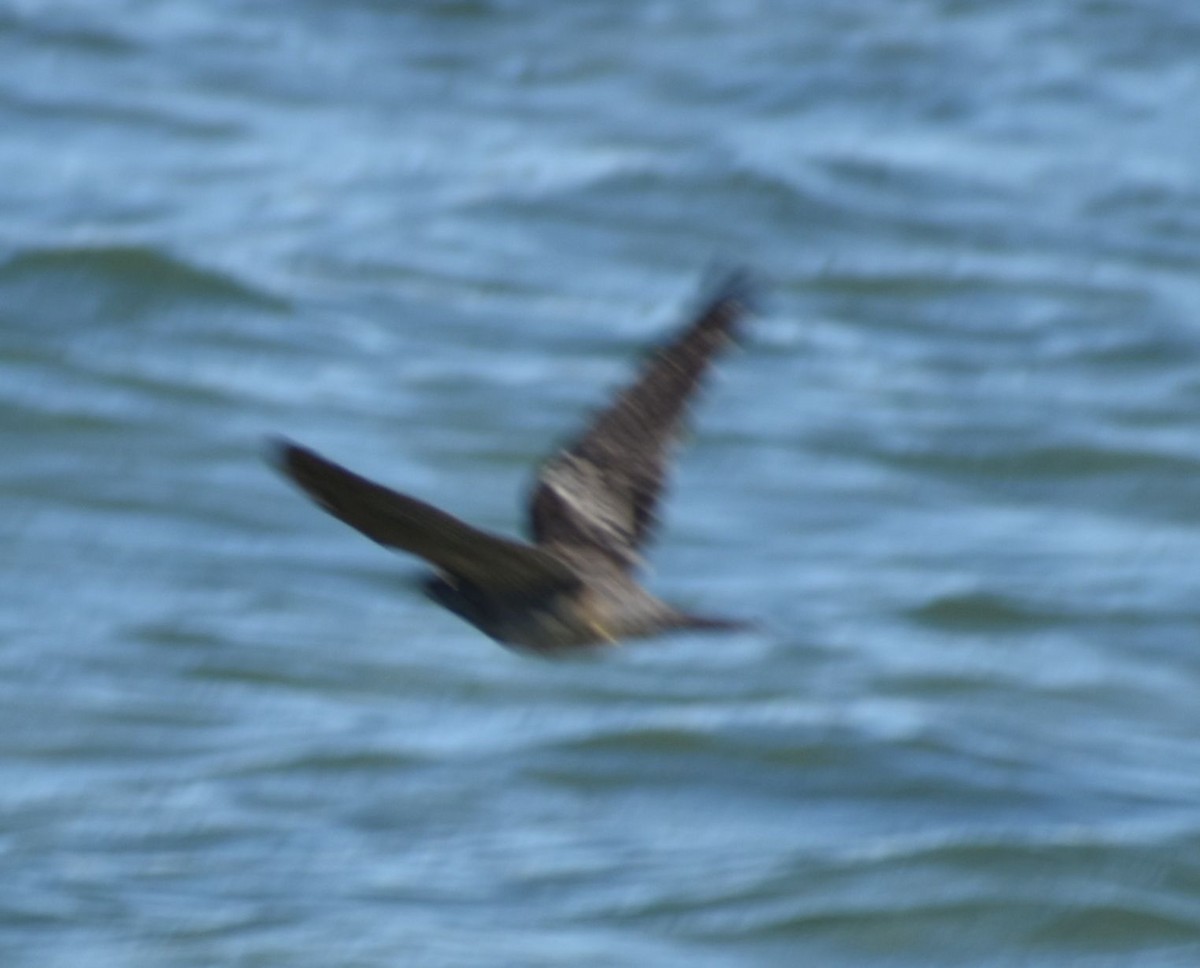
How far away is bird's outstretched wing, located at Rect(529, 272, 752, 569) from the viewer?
4.82 metres

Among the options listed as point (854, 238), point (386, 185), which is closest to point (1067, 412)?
point (854, 238)

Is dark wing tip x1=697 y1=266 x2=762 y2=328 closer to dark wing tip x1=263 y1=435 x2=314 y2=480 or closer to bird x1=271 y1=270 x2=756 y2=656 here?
bird x1=271 y1=270 x2=756 y2=656

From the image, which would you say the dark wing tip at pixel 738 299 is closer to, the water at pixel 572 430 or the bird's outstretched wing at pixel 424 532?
the bird's outstretched wing at pixel 424 532

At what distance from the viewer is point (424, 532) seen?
13.3 ft

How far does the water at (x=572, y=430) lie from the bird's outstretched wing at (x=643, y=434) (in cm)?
224

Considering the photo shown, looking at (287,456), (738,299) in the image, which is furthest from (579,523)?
(287,456)

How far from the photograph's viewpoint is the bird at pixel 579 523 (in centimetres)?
396

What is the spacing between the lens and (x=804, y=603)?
1079 cm

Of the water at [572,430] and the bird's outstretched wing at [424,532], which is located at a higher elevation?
the bird's outstretched wing at [424,532]

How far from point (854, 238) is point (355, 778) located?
581 cm

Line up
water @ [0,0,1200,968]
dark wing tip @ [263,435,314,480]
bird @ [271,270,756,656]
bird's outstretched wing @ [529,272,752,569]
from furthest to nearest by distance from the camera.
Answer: water @ [0,0,1200,968] < bird's outstretched wing @ [529,272,752,569] < bird @ [271,270,756,656] < dark wing tip @ [263,435,314,480]

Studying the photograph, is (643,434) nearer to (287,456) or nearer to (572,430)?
(287,456)

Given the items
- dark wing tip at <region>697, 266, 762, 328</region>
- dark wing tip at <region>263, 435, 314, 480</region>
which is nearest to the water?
dark wing tip at <region>697, 266, 762, 328</region>

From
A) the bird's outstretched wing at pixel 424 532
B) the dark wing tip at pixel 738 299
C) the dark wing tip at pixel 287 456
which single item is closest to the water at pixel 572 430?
the dark wing tip at pixel 738 299
